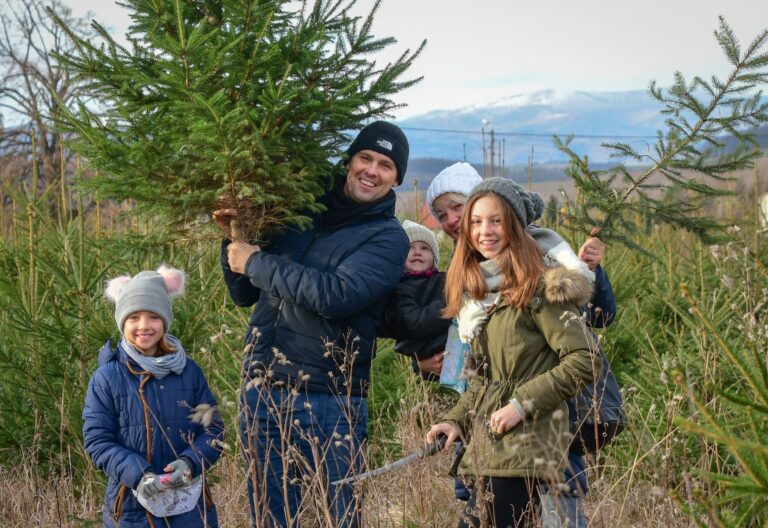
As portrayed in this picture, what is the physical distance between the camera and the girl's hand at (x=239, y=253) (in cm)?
325

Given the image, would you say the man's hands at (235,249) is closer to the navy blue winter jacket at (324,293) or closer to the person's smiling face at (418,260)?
the navy blue winter jacket at (324,293)

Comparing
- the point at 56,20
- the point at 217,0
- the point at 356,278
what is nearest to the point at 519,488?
the point at 356,278

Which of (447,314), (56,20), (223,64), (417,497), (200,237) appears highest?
(56,20)

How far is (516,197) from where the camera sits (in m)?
2.97

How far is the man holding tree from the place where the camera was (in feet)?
10.4

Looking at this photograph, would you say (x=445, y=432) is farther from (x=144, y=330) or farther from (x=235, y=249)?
(x=144, y=330)

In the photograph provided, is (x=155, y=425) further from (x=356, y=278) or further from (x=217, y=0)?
(x=217, y=0)

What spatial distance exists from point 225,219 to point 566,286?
1.38 m

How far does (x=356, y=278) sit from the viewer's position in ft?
10.4

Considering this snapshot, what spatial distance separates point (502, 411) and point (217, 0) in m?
1.92

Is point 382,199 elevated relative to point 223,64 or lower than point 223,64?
lower

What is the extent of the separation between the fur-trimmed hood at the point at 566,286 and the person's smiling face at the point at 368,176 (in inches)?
35.3

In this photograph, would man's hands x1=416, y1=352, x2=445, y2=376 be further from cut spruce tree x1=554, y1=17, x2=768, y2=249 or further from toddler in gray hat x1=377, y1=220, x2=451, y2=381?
cut spruce tree x1=554, y1=17, x2=768, y2=249

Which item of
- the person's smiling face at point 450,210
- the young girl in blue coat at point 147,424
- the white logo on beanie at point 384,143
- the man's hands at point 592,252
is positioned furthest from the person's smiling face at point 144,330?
the man's hands at point 592,252
